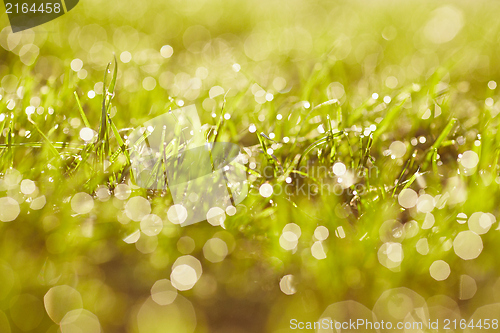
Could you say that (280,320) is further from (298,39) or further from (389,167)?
(298,39)

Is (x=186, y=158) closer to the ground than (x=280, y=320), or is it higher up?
higher up

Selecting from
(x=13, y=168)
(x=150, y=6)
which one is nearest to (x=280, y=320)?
(x=13, y=168)

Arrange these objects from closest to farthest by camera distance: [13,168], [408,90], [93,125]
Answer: [13,168], [93,125], [408,90]

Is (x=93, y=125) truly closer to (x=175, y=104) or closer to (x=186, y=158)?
(x=175, y=104)

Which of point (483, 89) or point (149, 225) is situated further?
point (483, 89)

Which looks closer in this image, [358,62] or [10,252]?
[10,252]

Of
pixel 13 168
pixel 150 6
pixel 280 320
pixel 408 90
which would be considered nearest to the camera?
pixel 280 320

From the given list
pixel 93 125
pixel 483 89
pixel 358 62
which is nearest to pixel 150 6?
pixel 358 62

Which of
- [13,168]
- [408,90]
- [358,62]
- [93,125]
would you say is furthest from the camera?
[358,62]

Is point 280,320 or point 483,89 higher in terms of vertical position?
point 483,89
